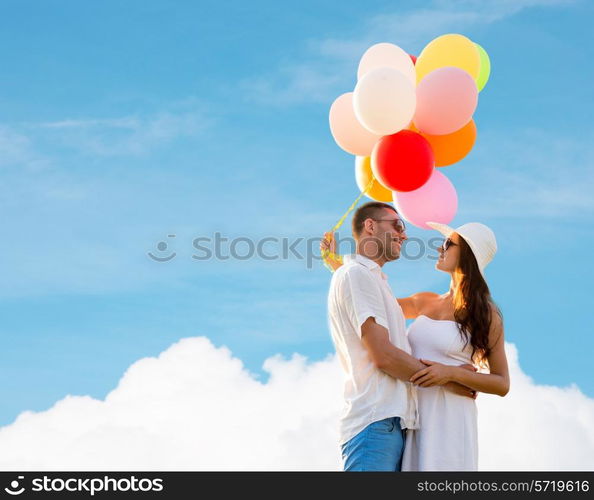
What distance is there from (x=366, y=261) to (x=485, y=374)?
99 centimetres


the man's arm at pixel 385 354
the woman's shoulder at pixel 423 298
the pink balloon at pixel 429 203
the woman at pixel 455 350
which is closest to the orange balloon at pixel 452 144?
the pink balloon at pixel 429 203

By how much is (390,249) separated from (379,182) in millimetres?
908

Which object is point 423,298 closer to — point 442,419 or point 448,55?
point 442,419

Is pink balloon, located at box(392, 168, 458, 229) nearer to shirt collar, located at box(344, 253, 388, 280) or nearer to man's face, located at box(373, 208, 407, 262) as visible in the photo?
man's face, located at box(373, 208, 407, 262)

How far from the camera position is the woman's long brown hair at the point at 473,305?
445 centimetres

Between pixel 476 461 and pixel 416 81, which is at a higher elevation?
pixel 416 81

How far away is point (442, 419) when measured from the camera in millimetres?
4238

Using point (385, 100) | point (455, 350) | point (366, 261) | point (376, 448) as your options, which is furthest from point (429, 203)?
point (376, 448)

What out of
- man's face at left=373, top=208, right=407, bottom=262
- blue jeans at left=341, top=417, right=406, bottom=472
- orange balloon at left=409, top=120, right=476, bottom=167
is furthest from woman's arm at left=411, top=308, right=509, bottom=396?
orange balloon at left=409, top=120, right=476, bottom=167

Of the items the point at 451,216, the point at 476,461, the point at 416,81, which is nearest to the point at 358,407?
the point at 476,461

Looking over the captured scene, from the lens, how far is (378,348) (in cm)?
405

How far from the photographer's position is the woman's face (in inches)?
191

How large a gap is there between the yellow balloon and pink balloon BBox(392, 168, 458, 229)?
0.81m
